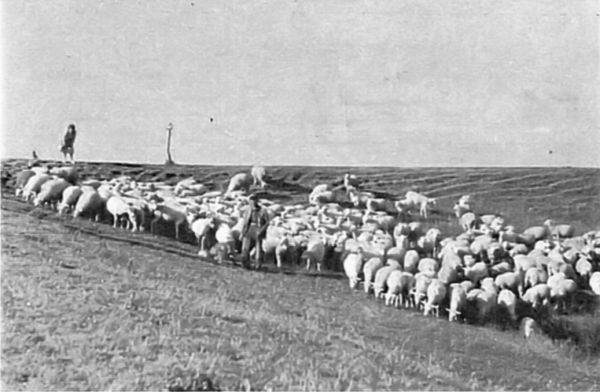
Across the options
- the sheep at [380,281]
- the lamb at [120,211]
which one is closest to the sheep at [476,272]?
the sheep at [380,281]

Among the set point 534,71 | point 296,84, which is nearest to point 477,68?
point 534,71

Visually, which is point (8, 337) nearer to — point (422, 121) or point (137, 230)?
point (137, 230)

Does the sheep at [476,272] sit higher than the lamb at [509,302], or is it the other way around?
the sheep at [476,272]

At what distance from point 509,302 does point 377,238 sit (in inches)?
17.2

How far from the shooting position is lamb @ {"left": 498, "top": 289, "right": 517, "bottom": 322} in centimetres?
266

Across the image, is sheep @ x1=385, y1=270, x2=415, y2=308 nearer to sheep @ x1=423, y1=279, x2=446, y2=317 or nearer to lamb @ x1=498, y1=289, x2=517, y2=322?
sheep @ x1=423, y1=279, x2=446, y2=317

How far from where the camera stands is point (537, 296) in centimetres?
269

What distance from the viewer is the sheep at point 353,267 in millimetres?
2668

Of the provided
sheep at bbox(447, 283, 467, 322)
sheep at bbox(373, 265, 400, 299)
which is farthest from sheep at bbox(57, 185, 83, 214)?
sheep at bbox(447, 283, 467, 322)

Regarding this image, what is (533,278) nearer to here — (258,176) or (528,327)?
(528,327)

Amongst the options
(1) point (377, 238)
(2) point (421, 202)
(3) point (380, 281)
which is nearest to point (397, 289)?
(3) point (380, 281)

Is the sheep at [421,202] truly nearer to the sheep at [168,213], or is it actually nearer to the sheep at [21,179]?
the sheep at [168,213]

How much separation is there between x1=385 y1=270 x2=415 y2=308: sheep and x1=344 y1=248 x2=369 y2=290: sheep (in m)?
0.07

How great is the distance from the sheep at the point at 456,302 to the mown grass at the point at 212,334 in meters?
0.03
